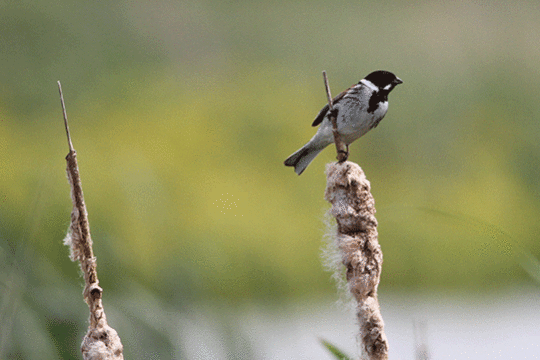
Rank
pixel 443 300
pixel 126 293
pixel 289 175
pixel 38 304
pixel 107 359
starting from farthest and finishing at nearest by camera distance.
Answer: pixel 289 175 < pixel 443 300 < pixel 126 293 < pixel 38 304 < pixel 107 359

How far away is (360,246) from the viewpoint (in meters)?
0.36

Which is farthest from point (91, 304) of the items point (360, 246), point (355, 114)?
point (355, 114)

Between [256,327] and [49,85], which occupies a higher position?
[49,85]

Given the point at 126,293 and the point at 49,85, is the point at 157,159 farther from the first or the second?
the point at 126,293

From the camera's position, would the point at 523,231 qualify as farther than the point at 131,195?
Yes

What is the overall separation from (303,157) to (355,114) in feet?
0.31

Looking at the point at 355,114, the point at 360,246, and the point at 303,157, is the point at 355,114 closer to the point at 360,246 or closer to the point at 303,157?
the point at 303,157

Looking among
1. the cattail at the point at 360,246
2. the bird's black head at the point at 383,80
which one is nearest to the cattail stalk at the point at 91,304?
Result: the cattail at the point at 360,246

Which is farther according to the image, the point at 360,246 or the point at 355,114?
the point at 355,114

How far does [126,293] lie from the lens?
74 centimetres

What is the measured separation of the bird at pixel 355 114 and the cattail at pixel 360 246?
0.21 meters

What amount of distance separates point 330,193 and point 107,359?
19 centimetres

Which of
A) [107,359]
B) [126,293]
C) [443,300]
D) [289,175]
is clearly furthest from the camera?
[289,175]

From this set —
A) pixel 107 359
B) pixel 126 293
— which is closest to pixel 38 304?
pixel 126 293
